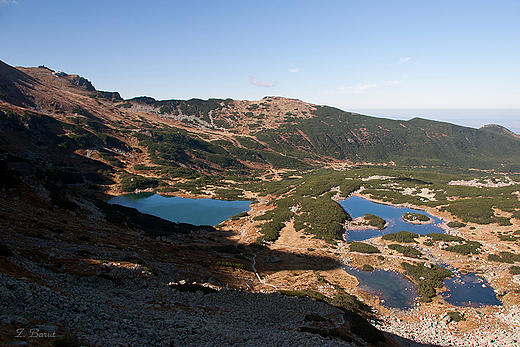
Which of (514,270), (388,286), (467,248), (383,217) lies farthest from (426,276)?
(383,217)

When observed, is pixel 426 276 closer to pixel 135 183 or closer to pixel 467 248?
pixel 467 248

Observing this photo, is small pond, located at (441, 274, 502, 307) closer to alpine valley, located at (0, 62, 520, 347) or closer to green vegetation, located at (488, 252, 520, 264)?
alpine valley, located at (0, 62, 520, 347)

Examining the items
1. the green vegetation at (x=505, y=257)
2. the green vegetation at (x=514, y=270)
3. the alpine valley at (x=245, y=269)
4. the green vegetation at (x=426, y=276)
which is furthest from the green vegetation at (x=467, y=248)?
the green vegetation at (x=426, y=276)

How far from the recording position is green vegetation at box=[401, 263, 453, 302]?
4047 cm

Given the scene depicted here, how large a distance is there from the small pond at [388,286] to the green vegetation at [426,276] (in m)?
1.19

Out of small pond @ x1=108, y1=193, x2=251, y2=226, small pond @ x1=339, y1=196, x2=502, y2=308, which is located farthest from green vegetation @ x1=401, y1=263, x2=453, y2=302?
small pond @ x1=108, y1=193, x2=251, y2=226

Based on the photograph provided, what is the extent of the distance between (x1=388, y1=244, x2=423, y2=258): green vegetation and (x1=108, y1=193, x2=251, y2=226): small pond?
→ 50.2 meters

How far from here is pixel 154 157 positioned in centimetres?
15200

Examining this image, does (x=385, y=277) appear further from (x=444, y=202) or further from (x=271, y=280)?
(x=444, y=202)

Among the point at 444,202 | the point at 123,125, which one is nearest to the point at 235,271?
the point at 444,202

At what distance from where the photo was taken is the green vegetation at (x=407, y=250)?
175ft

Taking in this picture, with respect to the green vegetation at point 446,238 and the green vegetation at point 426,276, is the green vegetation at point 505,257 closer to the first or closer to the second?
the green vegetation at point 446,238

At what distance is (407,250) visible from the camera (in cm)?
5494

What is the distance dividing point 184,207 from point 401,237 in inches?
2762
